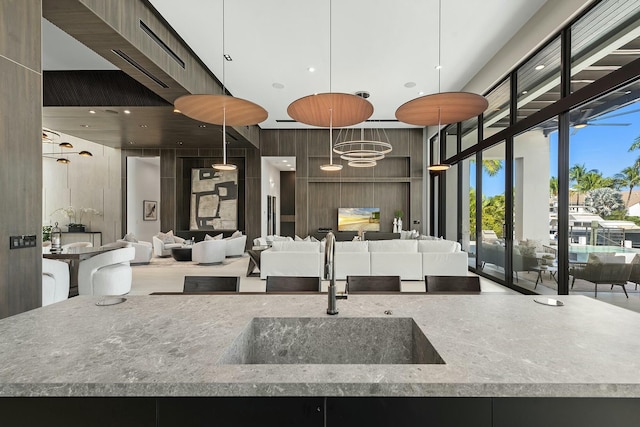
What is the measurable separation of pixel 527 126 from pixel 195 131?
6.87 m

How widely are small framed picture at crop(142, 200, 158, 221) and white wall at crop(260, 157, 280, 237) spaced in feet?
12.5

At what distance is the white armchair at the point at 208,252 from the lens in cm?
749

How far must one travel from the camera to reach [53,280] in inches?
148

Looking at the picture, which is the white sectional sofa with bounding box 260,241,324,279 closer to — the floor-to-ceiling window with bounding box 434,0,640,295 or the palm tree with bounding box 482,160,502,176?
the floor-to-ceiling window with bounding box 434,0,640,295

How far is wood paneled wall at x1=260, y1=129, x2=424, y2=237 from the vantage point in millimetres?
9688

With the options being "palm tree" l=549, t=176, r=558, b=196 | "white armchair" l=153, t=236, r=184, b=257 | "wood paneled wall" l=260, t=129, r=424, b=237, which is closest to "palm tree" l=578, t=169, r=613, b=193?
"palm tree" l=549, t=176, r=558, b=196

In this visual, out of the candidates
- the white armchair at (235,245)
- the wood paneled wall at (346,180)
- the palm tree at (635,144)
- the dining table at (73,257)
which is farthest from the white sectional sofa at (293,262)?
the wood paneled wall at (346,180)

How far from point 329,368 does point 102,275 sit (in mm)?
4738

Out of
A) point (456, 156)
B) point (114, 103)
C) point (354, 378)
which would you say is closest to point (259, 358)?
point (354, 378)

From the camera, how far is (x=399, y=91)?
6746mm

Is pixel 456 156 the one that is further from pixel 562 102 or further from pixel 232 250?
pixel 232 250

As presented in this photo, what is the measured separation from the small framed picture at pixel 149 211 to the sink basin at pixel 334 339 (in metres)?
10.7

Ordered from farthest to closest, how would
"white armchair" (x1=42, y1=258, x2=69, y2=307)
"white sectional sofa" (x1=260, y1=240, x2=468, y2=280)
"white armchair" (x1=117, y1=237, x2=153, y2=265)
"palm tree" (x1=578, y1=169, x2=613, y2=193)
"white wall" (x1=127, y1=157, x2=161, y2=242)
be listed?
"white wall" (x1=127, y1=157, x2=161, y2=242) < "white armchair" (x1=117, y1=237, x2=153, y2=265) < "white sectional sofa" (x1=260, y1=240, x2=468, y2=280) < "white armchair" (x1=42, y1=258, x2=69, y2=307) < "palm tree" (x1=578, y1=169, x2=613, y2=193)

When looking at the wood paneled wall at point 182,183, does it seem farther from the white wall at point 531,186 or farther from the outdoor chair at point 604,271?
the outdoor chair at point 604,271
